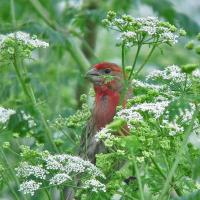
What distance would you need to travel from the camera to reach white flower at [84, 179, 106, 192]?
15.6 feet

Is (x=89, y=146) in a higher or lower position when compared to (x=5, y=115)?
lower

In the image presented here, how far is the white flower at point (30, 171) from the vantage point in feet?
15.7

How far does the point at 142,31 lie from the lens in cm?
509

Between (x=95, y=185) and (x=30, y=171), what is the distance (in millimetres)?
339

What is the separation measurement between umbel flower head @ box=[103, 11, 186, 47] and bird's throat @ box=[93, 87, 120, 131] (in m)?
2.14

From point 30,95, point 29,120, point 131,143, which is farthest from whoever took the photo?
point 29,120

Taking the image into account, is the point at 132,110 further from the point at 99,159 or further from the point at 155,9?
the point at 155,9

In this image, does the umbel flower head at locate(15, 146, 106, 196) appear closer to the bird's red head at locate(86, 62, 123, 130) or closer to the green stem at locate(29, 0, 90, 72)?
the bird's red head at locate(86, 62, 123, 130)

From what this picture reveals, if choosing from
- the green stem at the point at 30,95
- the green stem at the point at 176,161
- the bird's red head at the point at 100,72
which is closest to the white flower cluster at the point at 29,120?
the green stem at the point at 30,95

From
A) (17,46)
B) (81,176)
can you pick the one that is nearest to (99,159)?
(81,176)

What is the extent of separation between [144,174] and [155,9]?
11.9 feet

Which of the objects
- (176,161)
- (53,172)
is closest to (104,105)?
(53,172)

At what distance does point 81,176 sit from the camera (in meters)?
4.99

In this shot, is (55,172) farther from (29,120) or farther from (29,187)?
(29,120)
